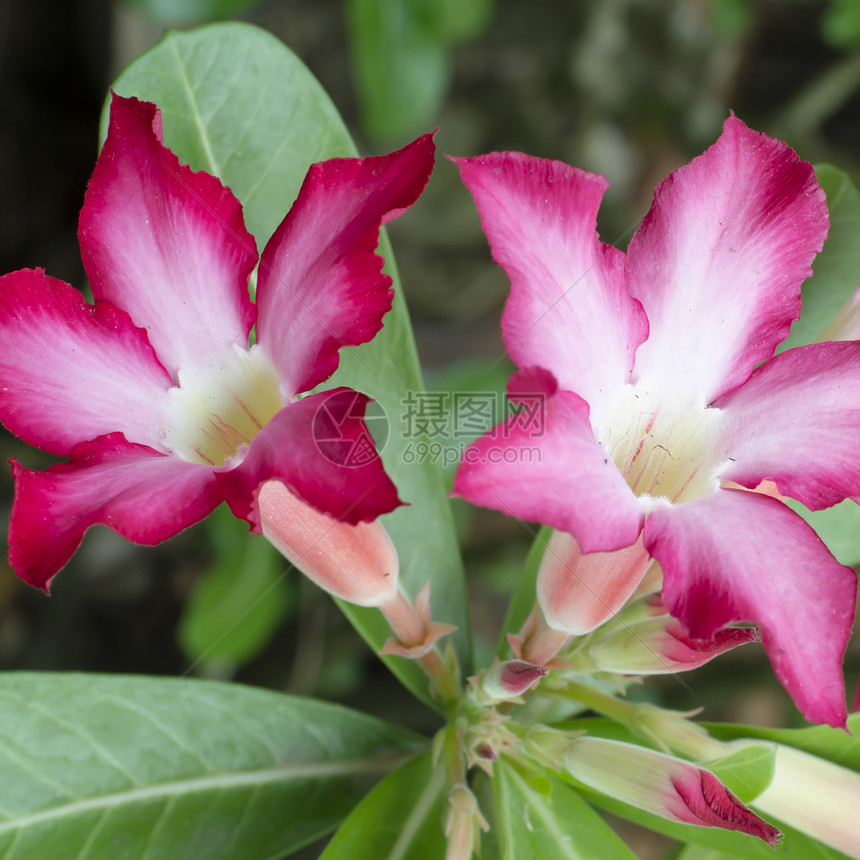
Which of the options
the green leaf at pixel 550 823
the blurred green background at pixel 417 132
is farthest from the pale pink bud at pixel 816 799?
the blurred green background at pixel 417 132

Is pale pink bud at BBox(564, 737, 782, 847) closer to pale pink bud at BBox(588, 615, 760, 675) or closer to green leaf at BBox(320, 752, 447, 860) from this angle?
pale pink bud at BBox(588, 615, 760, 675)

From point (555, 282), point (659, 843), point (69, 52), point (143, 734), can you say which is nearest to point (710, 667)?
point (659, 843)

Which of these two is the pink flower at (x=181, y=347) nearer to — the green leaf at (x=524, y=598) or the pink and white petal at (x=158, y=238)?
the pink and white petal at (x=158, y=238)

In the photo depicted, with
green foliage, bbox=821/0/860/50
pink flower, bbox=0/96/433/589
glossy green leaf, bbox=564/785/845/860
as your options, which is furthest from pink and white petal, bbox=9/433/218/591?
green foliage, bbox=821/0/860/50

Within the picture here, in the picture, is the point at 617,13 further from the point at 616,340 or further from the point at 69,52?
the point at 616,340

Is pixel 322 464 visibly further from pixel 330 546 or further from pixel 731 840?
pixel 731 840

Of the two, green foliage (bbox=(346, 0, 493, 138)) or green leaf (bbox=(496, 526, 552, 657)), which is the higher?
green foliage (bbox=(346, 0, 493, 138))

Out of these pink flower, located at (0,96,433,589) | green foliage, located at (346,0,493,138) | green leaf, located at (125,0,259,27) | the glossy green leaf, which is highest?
green leaf, located at (125,0,259,27)

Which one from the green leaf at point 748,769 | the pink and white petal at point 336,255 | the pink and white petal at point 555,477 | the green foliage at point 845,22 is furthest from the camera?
the green foliage at point 845,22
